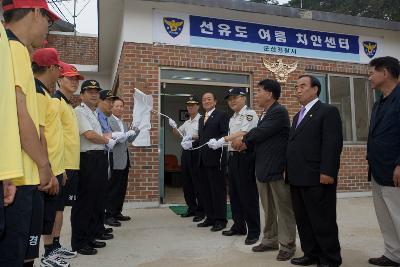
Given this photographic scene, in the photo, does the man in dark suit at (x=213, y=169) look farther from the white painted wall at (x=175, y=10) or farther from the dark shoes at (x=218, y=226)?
the white painted wall at (x=175, y=10)

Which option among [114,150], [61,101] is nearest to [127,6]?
[114,150]

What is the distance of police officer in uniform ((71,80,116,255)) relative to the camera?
368 cm

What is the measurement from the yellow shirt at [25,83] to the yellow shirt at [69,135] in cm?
158

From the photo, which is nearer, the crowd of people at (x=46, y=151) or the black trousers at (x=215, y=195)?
the crowd of people at (x=46, y=151)

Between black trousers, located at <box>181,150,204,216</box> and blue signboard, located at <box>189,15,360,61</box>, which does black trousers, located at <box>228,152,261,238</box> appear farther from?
blue signboard, located at <box>189,15,360,61</box>

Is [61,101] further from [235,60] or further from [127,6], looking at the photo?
[235,60]

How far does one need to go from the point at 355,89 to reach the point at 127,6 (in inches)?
201

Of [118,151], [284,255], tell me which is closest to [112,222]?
[118,151]

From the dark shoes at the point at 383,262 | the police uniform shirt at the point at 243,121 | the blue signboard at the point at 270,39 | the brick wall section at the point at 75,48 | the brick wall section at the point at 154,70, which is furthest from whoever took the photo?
the brick wall section at the point at 75,48

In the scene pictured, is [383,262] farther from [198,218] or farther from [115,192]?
[115,192]

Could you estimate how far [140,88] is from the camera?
612 cm

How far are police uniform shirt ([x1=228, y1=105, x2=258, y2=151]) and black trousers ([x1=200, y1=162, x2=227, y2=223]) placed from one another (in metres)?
0.64

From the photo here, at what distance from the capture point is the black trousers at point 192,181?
17.8 feet

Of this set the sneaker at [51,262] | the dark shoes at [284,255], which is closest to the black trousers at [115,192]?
the sneaker at [51,262]
